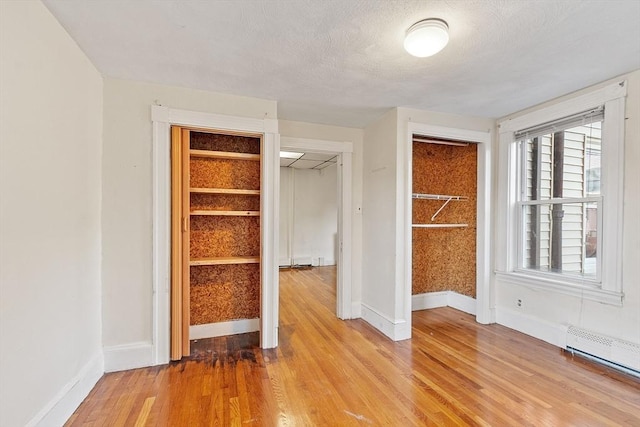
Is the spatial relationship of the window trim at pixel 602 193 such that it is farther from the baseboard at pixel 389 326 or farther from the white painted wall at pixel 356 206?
the white painted wall at pixel 356 206

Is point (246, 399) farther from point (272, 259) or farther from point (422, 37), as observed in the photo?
point (422, 37)

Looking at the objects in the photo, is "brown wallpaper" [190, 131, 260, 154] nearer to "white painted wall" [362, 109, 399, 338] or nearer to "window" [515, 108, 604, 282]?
"white painted wall" [362, 109, 399, 338]

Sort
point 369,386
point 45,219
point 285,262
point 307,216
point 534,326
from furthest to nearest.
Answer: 1. point 307,216
2. point 285,262
3. point 534,326
4. point 369,386
5. point 45,219

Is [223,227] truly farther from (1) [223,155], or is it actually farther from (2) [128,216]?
(2) [128,216]

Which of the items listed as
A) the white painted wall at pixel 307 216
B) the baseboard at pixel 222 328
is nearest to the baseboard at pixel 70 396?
the baseboard at pixel 222 328

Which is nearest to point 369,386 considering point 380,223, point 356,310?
point 356,310

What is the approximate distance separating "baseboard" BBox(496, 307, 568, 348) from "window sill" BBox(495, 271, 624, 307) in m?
0.33

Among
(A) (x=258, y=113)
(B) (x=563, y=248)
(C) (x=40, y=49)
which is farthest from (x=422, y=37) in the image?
(B) (x=563, y=248)

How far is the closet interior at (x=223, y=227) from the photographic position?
10.00ft

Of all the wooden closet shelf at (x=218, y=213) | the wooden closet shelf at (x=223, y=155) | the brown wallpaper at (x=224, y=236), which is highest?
the wooden closet shelf at (x=223, y=155)

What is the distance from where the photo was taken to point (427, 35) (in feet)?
5.54

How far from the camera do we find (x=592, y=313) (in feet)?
8.57

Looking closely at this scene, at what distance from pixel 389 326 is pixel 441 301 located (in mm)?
1448

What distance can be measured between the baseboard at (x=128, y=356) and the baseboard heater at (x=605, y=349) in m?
3.74
